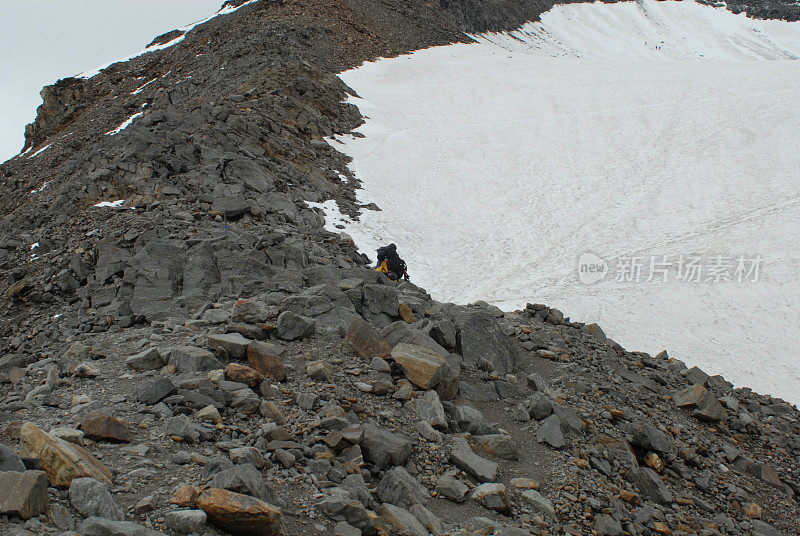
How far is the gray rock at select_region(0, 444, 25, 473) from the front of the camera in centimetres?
399

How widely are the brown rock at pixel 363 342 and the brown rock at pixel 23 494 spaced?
432 centimetres

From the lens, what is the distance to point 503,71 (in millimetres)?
37781

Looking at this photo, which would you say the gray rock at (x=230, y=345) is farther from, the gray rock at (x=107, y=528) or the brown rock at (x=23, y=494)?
the gray rock at (x=107, y=528)

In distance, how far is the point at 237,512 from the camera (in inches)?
157

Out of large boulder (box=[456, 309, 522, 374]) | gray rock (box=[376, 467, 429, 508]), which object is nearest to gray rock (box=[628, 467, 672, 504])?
large boulder (box=[456, 309, 522, 374])

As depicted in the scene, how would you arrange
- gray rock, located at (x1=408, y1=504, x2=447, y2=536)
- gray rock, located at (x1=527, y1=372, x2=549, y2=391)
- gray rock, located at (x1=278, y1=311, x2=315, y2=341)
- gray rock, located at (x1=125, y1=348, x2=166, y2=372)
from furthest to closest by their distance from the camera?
gray rock, located at (x1=527, y1=372, x2=549, y2=391) → gray rock, located at (x1=278, y1=311, x2=315, y2=341) → gray rock, located at (x1=125, y1=348, x2=166, y2=372) → gray rock, located at (x1=408, y1=504, x2=447, y2=536)

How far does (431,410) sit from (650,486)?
2935 mm

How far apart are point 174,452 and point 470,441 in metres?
3.43

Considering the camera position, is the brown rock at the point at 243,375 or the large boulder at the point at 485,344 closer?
the brown rock at the point at 243,375

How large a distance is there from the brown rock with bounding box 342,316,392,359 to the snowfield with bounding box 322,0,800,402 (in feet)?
27.7

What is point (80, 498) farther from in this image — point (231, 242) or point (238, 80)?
point (238, 80)

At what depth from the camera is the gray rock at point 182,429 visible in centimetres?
524

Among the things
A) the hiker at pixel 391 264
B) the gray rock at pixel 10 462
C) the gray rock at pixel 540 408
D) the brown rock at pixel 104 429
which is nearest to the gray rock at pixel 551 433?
the gray rock at pixel 540 408

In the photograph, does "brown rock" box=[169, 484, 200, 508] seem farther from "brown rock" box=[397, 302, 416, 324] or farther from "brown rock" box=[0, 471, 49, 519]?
"brown rock" box=[397, 302, 416, 324]
